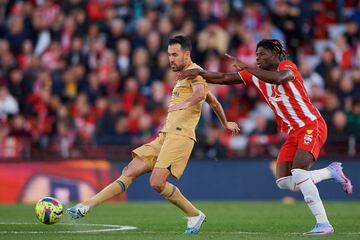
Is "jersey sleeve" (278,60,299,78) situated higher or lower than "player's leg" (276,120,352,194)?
higher

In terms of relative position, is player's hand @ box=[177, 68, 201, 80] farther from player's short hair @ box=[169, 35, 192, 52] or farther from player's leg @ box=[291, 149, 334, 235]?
player's leg @ box=[291, 149, 334, 235]

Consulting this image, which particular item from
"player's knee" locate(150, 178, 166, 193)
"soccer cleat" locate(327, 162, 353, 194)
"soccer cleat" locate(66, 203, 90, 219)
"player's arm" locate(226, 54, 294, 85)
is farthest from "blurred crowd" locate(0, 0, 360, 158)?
"soccer cleat" locate(66, 203, 90, 219)

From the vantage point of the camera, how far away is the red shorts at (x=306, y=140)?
41.7 ft

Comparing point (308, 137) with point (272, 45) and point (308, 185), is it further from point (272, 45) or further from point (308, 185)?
point (272, 45)

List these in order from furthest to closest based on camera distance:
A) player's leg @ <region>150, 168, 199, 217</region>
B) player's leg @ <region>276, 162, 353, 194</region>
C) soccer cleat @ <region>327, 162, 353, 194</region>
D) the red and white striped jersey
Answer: soccer cleat @ <region>327, 162, 353, 194</region>
player's leg @ <region>276, 162, 353, 194</region>
the red and white striped jersey
player's leg @ <region>150, 168, 199, 217</region>

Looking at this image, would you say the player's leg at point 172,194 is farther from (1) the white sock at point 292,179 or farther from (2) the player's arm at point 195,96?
(1) the white sock at point 292,179

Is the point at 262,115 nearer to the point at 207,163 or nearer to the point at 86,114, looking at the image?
the point at 207,163

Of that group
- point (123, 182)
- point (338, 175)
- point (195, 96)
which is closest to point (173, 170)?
point (123, 182)

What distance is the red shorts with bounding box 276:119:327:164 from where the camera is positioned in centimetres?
1270

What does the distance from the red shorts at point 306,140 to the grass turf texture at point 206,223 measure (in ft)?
3.19

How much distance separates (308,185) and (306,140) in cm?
55

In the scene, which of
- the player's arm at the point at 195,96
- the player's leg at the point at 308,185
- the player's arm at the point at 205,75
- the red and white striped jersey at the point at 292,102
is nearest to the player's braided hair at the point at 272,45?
the red and white striped jersey at the point at 292,102

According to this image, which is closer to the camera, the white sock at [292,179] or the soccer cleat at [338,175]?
the white sock at [292,179]

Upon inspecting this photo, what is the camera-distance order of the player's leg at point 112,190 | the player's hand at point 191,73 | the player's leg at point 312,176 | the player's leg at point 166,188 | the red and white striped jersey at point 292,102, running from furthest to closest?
the player's leg at point 312,176
the red and white striped jersey at point 292,102
the player's hand at point 191,73
the player's leg at point 166,188
the player's leg at point 112,190
